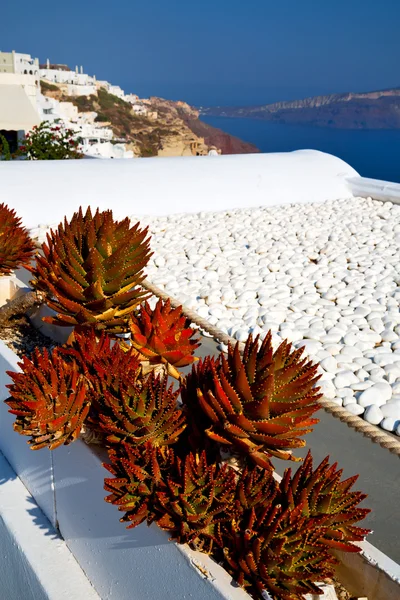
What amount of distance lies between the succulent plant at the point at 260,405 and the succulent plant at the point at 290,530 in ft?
0.20

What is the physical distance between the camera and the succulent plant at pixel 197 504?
48.0 inches

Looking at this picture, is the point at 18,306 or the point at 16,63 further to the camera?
the point at 16,63

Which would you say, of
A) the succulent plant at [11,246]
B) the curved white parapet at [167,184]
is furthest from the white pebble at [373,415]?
the curved white parapet at [167,184]

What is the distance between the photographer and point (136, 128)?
44.4 meters

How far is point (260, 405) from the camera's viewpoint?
123cm

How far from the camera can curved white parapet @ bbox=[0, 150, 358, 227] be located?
4.81m

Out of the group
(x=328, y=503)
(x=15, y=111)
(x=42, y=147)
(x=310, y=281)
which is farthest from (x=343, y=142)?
(x=328, y=503)

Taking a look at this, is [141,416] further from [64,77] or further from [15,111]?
[64,77]

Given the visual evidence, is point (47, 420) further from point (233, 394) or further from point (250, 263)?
point (250, 263)

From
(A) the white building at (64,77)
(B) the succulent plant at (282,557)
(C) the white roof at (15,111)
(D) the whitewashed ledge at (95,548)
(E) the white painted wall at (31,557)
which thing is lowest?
(E) the white painted wall at (31,557)

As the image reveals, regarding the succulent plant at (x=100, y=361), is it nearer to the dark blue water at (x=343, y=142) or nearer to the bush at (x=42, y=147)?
the bush at (x=42, y=147)

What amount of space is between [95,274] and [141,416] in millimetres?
611

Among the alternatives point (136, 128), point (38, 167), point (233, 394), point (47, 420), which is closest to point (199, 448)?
point (233, 394)

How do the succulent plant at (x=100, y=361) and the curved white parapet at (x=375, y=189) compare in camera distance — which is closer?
the succulent plant at (x=100, y=361)
